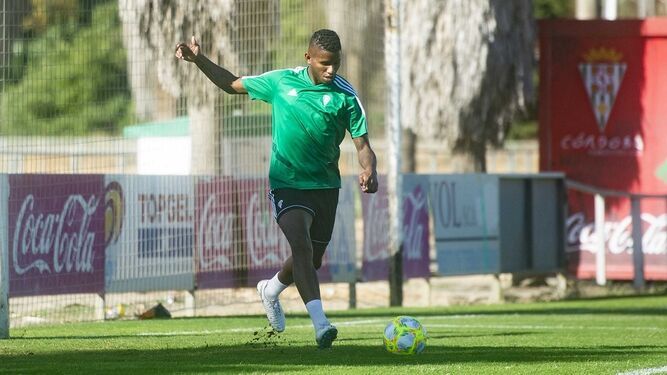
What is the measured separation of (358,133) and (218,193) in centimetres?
792

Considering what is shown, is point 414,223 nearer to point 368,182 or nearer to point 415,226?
point 415,226

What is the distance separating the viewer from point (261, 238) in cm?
1792

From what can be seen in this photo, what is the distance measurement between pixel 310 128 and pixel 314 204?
1.72ft

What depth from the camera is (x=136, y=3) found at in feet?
54.9

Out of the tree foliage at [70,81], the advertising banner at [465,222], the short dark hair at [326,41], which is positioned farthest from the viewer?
the advertising banner at [465,222]

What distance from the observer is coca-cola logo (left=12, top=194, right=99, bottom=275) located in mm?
14250

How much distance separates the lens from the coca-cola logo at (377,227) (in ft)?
64.5

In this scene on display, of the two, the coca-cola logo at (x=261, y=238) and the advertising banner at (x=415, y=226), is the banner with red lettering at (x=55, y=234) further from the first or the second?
the advertising banner at (x=415, y=226)

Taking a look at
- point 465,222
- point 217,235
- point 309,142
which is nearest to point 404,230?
point 465,222

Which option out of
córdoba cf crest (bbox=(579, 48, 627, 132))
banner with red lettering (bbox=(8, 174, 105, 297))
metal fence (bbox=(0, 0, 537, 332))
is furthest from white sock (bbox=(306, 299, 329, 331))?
córdoba cf crest (bbox=(579, 48, 627, 132))

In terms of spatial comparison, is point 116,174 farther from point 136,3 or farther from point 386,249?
point 386,249

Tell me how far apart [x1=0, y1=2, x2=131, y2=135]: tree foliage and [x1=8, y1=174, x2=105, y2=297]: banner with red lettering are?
25.2 inches

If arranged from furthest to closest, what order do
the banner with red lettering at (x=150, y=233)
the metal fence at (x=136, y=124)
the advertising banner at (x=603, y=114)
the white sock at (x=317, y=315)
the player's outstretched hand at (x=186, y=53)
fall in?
the advertising banner at (x=603, y=114) → the banner with red lettering at (x=150, y=233) → the metal fence at (x=136, y=124) → the player's outstretched hand at (x=186, y=53) → the white sock at (x=317, y=315)

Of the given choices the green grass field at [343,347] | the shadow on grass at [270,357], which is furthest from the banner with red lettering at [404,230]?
the shadow on grass at [270,357]
